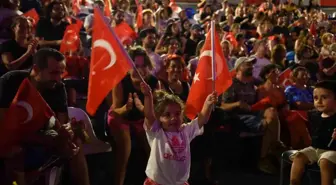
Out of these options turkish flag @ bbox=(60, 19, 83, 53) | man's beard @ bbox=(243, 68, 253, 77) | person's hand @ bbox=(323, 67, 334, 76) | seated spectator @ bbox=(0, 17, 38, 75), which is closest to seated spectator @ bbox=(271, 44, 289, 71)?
person's hand @ bbox=(323, 67, 334, 76)

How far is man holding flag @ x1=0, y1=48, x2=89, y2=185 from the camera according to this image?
3631 millimetres

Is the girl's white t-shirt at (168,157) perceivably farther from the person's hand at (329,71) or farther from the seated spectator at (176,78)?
the person's hand at (329,71)

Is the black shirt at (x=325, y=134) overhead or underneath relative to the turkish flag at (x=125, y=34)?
underneath

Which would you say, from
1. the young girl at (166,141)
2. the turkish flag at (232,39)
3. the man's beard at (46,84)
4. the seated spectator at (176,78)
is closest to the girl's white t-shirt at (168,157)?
the young girl at (166,141)

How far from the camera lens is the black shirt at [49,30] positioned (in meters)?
7.68

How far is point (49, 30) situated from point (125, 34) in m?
1.41

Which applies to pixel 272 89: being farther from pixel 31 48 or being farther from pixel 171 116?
pixel 171 116

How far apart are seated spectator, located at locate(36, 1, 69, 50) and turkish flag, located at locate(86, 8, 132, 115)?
3.44 meters

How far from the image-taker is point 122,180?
5359 millimetres

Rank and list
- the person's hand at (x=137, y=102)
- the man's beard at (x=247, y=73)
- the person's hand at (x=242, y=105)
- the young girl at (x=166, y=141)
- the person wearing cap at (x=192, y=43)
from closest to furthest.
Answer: the young girl at (x=166, y=141) → the person's hand at (x=137, y=102) → the person's hand at (x=242, y=105) → the man's beard at (x=247, y=73) → the person wearing cap at (x=192, y=43)

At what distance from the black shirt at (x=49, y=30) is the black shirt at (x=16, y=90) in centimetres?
359

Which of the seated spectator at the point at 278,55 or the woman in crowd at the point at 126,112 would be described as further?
the seated spectator at the point at 278,55

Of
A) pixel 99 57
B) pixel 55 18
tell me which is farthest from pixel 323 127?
pixel 55 18

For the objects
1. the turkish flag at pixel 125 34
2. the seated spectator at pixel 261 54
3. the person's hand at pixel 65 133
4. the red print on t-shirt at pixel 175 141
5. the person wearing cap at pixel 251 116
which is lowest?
the person wearing cap at pixel 251 116
